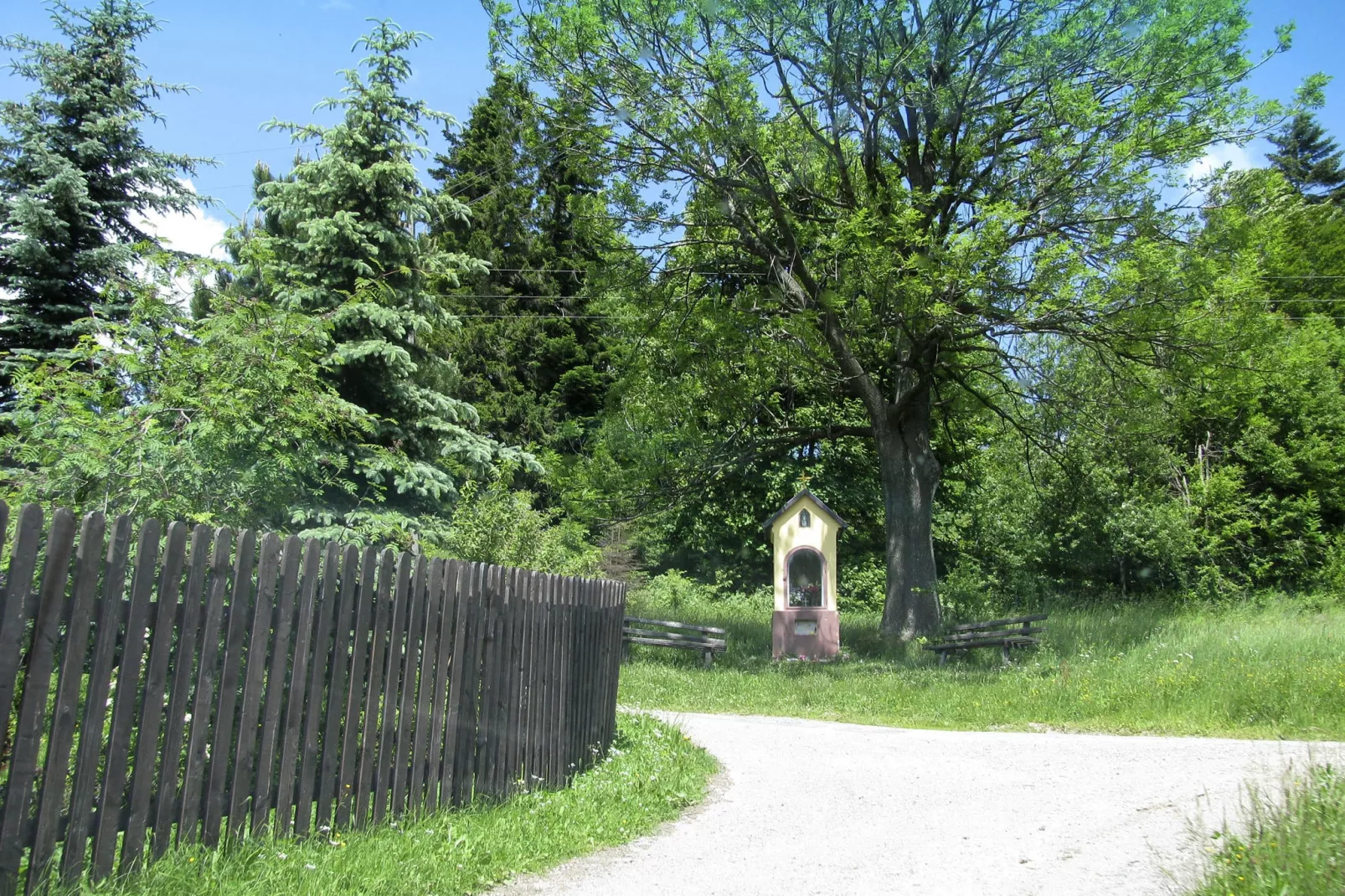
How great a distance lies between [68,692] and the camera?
374 centimetres

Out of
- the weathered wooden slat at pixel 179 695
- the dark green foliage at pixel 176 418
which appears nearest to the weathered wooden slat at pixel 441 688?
the weathered wooden slat at pixel 179 695

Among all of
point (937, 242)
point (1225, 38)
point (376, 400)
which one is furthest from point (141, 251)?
point (1225, 38)

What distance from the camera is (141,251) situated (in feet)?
39.1

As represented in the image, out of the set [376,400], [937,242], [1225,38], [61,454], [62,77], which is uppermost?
[62,77]

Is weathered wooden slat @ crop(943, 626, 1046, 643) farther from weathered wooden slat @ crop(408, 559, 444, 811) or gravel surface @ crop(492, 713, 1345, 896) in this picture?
weathered wooden slat @ crop(408, 559, 444, 811)

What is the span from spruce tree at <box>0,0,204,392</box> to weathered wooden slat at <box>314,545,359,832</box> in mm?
17186

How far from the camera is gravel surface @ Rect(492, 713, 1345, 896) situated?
5453 millimetres

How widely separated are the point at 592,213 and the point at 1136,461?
15.1 m

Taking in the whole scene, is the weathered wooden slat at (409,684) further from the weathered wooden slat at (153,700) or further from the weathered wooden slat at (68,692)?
the weathered wooden slat at (68,692)

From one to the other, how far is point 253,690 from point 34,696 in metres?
1.11

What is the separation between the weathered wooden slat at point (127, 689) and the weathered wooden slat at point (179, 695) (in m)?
0.16

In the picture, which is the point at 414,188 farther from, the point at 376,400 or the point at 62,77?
the point at 62,77

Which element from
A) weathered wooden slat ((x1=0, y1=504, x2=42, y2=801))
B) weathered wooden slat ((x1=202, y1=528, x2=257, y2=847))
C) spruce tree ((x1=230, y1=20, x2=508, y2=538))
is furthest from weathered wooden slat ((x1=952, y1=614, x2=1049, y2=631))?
weathered wooden slat ((x1=0, y1=504, x2=42, y2=801))

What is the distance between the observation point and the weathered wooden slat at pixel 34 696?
139 inches
